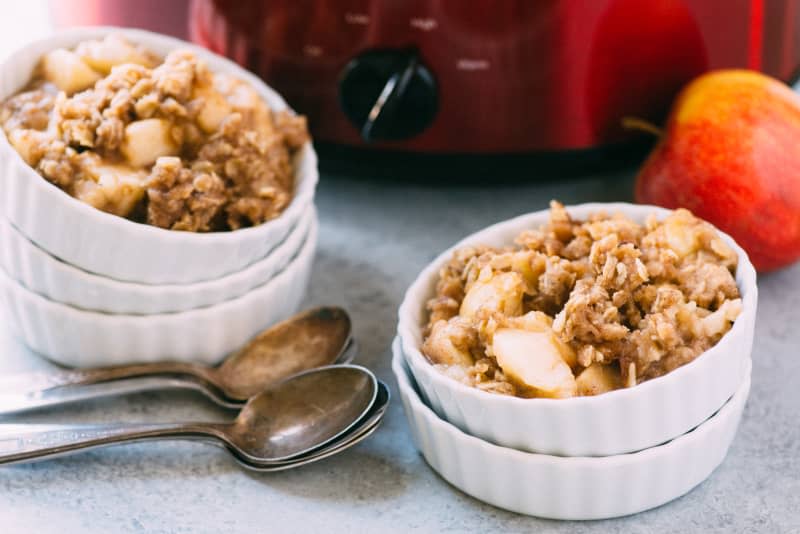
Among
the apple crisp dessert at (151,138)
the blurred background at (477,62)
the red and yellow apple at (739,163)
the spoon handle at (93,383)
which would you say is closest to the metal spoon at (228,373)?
the spoon handle at (93,383)

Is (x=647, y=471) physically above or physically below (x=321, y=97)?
below

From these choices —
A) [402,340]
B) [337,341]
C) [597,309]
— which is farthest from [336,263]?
[597,309]

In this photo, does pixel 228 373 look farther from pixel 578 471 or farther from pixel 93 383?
pixel 578 471

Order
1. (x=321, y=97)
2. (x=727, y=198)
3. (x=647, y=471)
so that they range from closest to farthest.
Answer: (x=647, y=471), (x=727, y=198), (x=321, y=97)

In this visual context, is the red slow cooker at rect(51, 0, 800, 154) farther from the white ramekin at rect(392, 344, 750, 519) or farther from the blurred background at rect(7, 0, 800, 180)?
the white ramekin at rect(392, 344, 750, 519)

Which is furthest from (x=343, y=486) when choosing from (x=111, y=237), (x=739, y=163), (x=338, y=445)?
(x=739, y=163)

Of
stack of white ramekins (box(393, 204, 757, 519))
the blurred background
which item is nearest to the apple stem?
the blurred background

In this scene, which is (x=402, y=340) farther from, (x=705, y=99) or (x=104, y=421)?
(x=705, y=99)

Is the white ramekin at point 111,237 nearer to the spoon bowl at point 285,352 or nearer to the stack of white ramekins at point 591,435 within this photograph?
the spoon bowl at point 285,352
